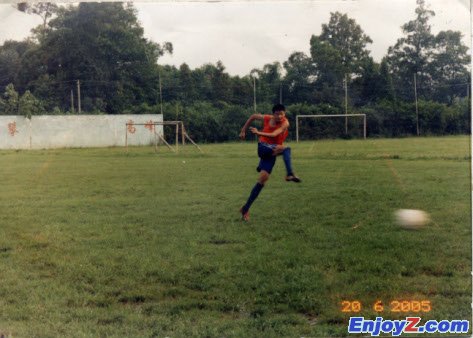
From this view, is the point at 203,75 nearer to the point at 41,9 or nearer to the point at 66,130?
the point at 41,9

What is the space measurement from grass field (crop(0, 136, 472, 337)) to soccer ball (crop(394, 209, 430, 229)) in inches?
3.6

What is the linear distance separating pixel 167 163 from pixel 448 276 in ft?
16.9

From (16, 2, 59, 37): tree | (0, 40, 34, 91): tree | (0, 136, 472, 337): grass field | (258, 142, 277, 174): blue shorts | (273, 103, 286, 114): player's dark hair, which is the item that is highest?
(16, 2, 59, 37): tree

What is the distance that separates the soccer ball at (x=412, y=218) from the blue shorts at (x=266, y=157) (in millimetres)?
1483

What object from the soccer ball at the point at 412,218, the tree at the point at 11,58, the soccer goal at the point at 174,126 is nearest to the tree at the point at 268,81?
the soccer goal at the point at 174,126

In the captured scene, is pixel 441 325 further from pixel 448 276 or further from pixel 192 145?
pixel 192 145

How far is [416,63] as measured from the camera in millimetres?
5875

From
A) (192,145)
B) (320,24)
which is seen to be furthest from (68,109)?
(320,24)

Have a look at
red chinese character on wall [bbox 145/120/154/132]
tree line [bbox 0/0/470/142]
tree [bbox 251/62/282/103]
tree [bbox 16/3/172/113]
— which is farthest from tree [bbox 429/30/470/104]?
red chinese character on wall [bbox 145/120/154/132]

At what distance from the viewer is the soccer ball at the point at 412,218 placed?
498 cm

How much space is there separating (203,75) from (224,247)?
5.72 feet

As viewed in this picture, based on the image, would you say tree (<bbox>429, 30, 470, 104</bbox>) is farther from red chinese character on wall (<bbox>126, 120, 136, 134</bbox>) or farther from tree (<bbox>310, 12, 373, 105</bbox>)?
red chinese character on wall (<bbox>126, 120, 136, 134</bbox>)

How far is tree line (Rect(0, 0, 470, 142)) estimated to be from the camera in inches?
172

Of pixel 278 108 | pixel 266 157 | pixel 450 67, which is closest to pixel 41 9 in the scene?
pixel 278 108
